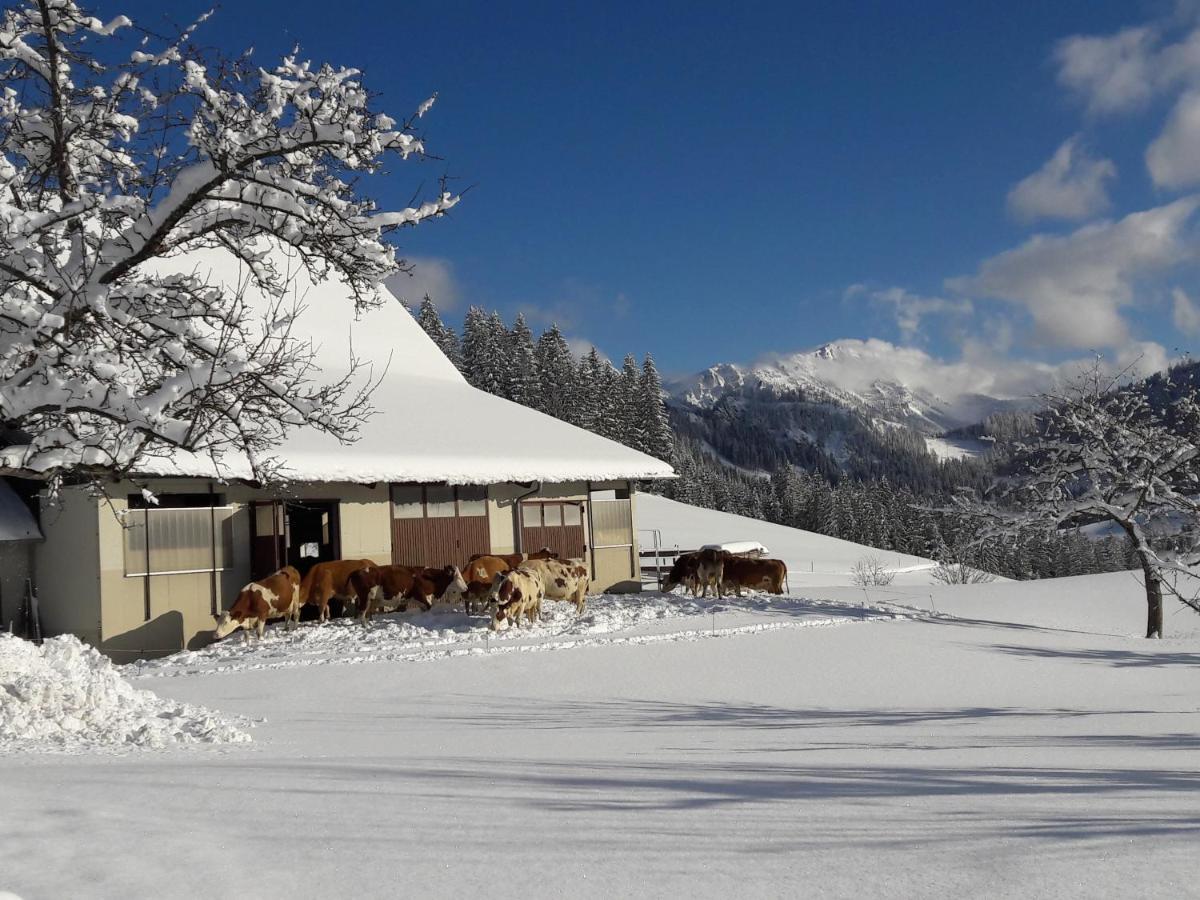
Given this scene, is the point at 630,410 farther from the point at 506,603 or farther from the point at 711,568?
the point at 506,603

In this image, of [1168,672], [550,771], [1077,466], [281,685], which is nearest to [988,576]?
[1077,466]

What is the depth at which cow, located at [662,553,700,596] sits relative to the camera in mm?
24250

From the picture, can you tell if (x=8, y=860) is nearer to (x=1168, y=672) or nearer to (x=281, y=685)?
(x=281, y=685)

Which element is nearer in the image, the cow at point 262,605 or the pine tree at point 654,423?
the cow at point 262,605

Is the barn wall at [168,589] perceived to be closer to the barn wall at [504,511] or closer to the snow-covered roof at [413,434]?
the snow-covered roof at [413,434]

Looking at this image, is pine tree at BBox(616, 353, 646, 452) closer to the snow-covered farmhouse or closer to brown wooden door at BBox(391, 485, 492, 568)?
the snow-covered farmhouse

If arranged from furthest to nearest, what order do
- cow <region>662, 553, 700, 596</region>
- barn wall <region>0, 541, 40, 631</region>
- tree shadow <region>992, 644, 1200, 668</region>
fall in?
cow <region>662, 553, 700, 596</region>
barn wall <region>0, 541, 40, 631</region>
tree shadow <region>992, 644, 1200, 668</region>

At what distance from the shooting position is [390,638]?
16.5 m

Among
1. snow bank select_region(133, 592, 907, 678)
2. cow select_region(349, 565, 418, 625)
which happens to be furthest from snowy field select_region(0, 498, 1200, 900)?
cow select_region(349, 565, 418, 625)

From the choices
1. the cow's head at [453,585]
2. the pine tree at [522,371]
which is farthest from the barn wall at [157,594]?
the pine tree at [522,371]

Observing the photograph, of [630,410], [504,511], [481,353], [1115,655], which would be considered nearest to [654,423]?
[630,410]

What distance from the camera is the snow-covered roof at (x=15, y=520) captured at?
17.4m

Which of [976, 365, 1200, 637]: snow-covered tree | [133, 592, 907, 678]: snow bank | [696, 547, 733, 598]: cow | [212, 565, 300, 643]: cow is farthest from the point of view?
[696, 547, 733, 598]: cow

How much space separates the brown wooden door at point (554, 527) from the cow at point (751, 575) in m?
3.65
